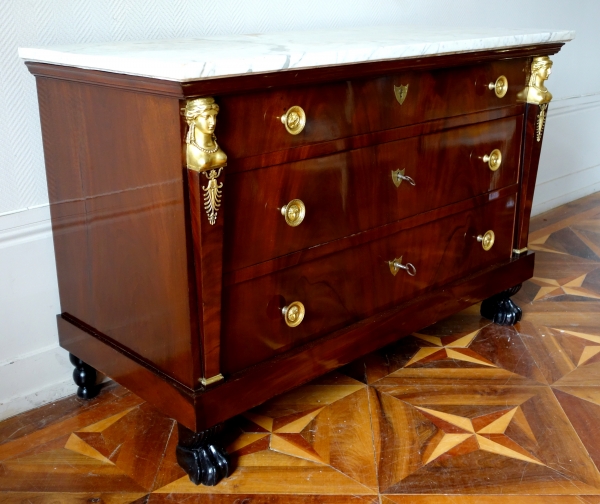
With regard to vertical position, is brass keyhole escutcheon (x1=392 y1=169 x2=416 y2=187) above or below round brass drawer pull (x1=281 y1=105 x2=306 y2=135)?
below

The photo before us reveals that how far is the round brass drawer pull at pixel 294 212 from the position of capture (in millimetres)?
1267

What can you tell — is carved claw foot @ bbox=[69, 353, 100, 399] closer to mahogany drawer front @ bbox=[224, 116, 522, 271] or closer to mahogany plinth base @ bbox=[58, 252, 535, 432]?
mahogany plinth base @ bbox=[58, 252, 535, 432]

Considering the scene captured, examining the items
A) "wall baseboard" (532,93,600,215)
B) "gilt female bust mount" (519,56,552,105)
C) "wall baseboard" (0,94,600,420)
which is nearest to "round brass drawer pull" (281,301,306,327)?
"wall baseboard" (0,94,600,420)

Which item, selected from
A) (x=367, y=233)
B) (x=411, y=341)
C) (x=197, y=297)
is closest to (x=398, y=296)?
(x=367, y=233)

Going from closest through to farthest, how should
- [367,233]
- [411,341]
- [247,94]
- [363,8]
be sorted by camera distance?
[247,94] → [367,233] → [411,341] → [363,8]

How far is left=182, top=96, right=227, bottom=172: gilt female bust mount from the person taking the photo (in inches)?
41.8

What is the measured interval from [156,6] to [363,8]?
0.73 m

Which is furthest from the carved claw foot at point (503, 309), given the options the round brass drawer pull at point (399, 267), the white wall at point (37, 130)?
the white wall at point (37, 130)

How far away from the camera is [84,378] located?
5.25 feet

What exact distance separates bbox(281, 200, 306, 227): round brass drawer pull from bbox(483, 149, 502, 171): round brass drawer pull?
59 cm

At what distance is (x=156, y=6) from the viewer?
158 cm

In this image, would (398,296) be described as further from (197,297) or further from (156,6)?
(156,6)

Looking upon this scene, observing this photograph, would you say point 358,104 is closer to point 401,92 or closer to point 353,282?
point 401,92

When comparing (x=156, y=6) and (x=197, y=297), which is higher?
(x=156, y=6)
